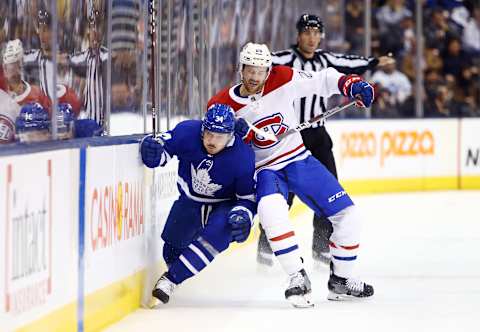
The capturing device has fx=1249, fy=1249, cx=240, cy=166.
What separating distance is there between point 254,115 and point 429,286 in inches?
51.0

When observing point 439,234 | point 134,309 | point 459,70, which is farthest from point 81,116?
point 459,70

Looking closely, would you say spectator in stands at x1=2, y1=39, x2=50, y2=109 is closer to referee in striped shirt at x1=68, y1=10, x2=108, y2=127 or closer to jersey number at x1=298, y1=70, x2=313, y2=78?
referee in striped shirt at x1=68, y1=10, x2=108, y2=127

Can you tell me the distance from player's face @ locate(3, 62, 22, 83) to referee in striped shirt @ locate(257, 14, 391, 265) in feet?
9.25

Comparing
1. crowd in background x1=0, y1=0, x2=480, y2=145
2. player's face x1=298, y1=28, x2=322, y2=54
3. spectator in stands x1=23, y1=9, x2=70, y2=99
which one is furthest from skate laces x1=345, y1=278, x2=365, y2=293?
spectator in stands x1=23, y1=9, x2=70, y2=99

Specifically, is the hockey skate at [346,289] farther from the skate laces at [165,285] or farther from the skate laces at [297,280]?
the skate laces at [165,285]

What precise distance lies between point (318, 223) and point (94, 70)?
7.11 feet

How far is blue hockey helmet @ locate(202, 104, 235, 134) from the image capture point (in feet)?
17.8

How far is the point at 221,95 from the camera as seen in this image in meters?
6.00

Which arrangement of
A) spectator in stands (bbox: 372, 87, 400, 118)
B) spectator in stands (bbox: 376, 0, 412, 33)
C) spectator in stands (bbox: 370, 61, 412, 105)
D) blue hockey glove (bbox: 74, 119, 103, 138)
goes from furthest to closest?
1. spectator in stands (bbox: 376, 0, 412, 33)
2. spectator in stands (bbox: 370, 61, 412, 105)
3. spectator in stands (bbox: 372, 87, 400, 118)
4. blue hockey glove (bbox: 74, 119, 103, 138)

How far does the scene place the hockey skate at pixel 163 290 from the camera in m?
5.59

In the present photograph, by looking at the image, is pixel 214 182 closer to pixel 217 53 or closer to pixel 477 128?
pixel 217 53

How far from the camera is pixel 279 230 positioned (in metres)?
5.59

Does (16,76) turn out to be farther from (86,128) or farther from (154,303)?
(154,303)

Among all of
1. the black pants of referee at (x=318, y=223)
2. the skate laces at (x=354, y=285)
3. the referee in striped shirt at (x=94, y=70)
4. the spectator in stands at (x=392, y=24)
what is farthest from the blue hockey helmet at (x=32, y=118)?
the spectator in stands at (x=392, y=24)
